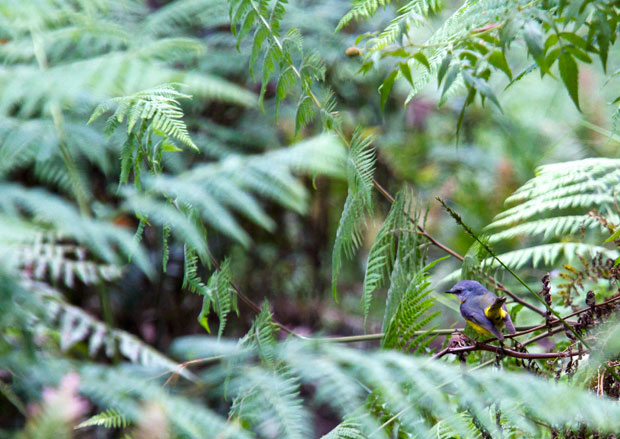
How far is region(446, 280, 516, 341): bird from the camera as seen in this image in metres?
0.85

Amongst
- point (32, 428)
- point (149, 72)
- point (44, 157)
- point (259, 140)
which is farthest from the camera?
point (259, 140)

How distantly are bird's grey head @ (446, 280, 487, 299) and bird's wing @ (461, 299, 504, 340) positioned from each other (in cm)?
3

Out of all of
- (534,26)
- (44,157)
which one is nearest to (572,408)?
(534,26)

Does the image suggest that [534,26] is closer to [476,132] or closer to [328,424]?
[328,424]

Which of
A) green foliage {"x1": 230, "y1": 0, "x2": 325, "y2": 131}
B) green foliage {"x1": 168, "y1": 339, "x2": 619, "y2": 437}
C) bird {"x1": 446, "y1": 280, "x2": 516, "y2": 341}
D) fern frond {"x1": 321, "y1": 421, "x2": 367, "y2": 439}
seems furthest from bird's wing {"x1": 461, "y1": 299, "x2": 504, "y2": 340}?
green foliage {"x1": 230, "y1": 0, "x2": 325, "y2": 131}

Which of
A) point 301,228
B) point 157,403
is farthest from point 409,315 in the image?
point 301,228

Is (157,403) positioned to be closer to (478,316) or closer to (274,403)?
(274,403)

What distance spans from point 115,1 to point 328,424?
1864 millimetres

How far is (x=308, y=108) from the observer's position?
95cm

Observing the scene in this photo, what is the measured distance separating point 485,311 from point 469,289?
0.11 meters

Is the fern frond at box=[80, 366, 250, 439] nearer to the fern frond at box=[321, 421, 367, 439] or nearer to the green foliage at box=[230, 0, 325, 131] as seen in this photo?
the fern frond at box=[321, 421, 367, 439]

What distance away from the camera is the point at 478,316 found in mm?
884

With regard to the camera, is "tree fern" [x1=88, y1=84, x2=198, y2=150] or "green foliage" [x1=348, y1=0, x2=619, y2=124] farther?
"tree fern" [x1=88, y1=84, x2=198, y2=150]

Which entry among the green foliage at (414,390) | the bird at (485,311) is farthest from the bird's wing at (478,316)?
the green foliage at (414,390)
